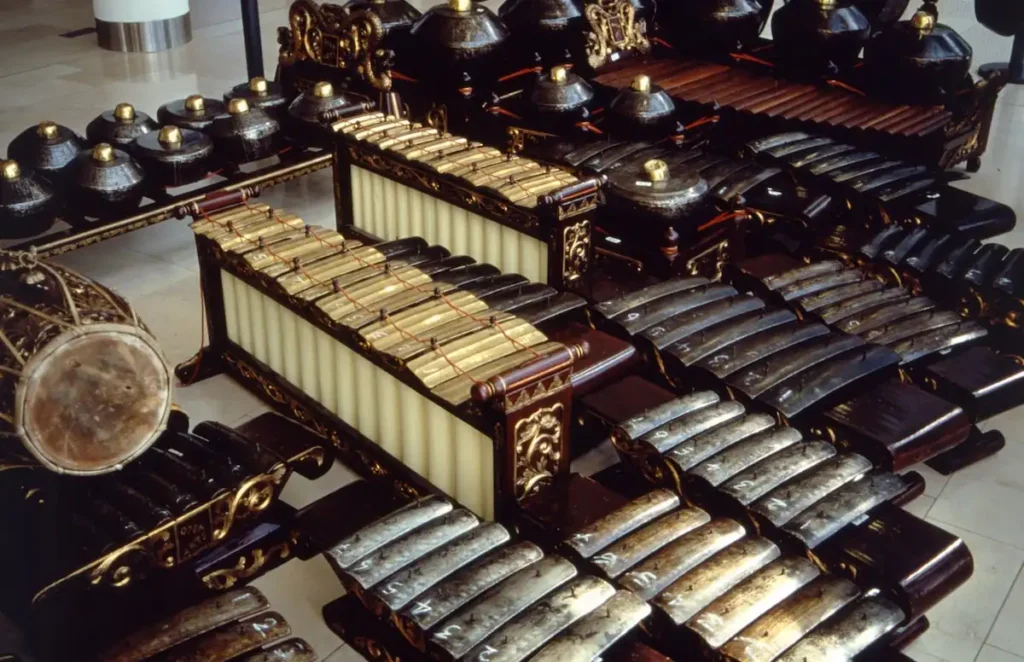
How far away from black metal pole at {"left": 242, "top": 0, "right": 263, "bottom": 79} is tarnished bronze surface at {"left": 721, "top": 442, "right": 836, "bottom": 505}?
3.87m

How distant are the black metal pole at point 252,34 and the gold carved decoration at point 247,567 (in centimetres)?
348

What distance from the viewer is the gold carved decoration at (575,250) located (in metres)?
3.27

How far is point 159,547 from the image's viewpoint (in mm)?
2326

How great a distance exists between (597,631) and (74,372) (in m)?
1.22

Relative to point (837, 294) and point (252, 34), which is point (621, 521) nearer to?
point (837, 294)

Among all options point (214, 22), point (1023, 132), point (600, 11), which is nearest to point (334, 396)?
point (600, 11)

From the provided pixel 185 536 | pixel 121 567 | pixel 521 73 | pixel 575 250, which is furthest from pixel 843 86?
pixel 121 567

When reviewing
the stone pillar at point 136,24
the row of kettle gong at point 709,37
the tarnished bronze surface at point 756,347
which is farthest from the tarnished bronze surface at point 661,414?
the stone pillar at point 136,24

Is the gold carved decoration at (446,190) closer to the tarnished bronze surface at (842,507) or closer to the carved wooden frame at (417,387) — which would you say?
the carved wooden frame at (417,387)

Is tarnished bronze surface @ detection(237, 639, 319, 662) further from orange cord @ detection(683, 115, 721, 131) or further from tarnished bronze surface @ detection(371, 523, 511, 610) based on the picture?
orange cord @ detection(683, 115, 721, 131)

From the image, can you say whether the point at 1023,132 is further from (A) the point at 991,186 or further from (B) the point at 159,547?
(B) the point at 159,547

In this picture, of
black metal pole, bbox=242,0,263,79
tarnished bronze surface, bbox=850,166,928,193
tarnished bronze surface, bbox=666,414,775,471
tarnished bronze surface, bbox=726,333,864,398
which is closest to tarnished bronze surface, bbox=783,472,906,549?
tarnished bronze surface, bbox=666,414,775,471

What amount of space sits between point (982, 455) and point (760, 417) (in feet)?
2.62

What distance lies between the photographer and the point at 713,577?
2.18 m
